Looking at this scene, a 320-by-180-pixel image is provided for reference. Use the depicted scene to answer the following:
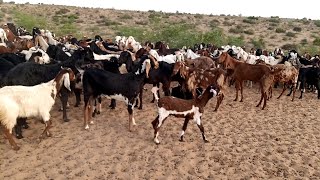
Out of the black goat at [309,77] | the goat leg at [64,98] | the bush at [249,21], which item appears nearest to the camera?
the goat leg at [64,98]

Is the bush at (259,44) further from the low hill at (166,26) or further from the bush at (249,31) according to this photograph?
the bush at (249,31)

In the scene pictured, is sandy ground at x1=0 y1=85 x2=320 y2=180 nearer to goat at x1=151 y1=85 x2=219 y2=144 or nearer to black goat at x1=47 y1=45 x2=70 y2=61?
goat at x1=151 y1=85 x2=219 y2=144

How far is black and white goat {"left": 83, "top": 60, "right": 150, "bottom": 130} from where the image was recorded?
8.73 m

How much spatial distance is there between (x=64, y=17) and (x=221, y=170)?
41.7 meters

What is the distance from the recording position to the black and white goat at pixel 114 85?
8734 millimetres

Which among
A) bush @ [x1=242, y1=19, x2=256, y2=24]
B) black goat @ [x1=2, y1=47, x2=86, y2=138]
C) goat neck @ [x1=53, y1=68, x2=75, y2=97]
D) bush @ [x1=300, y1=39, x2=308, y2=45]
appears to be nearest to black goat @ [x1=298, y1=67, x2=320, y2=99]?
black goat @ [x1=2, y1=47, x2=86, y2=138]

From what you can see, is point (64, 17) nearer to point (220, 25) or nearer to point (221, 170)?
point (220, 25)

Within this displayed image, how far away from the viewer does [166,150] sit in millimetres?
7641

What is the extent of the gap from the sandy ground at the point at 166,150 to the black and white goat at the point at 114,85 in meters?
0.75

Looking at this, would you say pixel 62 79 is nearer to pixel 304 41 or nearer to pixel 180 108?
pixel 180 108

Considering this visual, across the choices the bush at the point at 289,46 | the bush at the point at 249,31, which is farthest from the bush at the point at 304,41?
the bush at the point at 249,31

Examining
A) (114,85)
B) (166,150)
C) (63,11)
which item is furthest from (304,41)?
(166,150)

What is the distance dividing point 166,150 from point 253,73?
5.75 m

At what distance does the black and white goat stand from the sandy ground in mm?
753
